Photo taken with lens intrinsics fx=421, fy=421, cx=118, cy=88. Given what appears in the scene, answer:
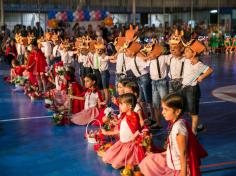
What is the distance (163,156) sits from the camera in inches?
188

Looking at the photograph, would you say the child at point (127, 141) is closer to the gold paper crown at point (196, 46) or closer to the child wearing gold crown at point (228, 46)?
the gold paper crown at point (196, 46)

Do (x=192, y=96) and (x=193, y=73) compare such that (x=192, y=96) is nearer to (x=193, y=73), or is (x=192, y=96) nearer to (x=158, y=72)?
(x=193, y=73)

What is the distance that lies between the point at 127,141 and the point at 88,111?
268cm

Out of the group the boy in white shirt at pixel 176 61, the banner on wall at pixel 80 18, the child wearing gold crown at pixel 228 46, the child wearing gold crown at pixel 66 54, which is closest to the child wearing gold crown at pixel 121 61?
the boy in white shirt at pixel 176 61

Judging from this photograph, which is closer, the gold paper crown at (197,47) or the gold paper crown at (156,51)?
the gold paper crown at (197,47)

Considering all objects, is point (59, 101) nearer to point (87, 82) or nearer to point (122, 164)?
point (87, 82)

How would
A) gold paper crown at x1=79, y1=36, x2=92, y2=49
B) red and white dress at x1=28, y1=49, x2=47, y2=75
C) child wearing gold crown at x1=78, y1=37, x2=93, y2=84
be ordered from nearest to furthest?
1. child wearing gold crown at x1=78, y1=37, x2=93, y2=84
2. gold paper crown at x1=79, y1=36, x2=92, y2=49
3. red and white dress at x1=28, y1=49, x2=47, y2=75

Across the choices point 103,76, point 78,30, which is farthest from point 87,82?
point 78,30

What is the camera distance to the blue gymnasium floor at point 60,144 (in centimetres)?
543

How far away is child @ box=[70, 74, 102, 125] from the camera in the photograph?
7960 mm

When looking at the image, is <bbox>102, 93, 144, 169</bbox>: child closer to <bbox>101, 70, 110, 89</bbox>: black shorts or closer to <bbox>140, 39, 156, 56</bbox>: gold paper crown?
<bbox>140, 39, 156, 56</bbox>: gold paper crown

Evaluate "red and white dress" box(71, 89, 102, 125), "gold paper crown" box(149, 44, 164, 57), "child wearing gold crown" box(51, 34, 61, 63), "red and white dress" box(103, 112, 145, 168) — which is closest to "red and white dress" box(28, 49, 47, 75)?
"child wearing gold crown" box(51, 34, 61, 63)

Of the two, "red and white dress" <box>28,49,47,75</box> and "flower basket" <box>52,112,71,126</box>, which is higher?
"red and white dress" <box>28,49,47,75</box>

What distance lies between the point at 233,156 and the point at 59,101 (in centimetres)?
475
